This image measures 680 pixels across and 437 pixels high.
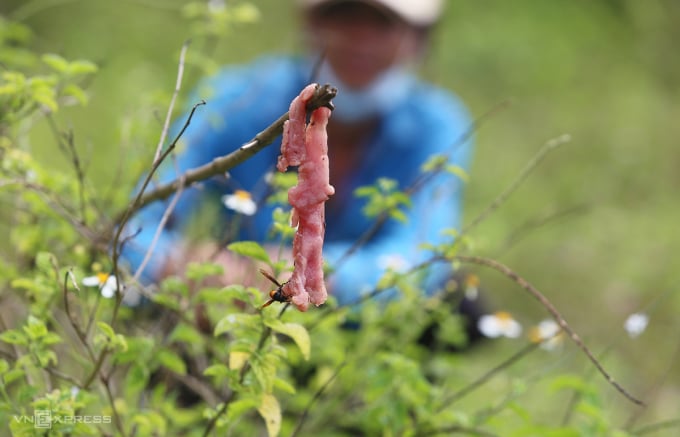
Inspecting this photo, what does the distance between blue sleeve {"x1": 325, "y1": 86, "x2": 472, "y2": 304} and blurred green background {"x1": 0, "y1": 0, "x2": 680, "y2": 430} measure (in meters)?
0.35

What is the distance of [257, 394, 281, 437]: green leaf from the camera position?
2.77 feet

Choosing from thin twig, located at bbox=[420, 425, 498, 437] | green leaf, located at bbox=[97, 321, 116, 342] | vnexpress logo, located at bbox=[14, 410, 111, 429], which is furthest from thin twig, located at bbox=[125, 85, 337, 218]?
thin twig, located at bbox=[420, 425, 498, 437]

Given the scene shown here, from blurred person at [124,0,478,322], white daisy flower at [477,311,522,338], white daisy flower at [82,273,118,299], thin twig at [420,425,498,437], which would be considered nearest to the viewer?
white daisy flower at [82,273,118,299]

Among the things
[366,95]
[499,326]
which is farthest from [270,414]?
[366,95]

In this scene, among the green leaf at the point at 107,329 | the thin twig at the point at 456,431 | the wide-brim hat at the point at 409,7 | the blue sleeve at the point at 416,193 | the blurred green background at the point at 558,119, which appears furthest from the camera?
the blurred green background at the point at 558,119

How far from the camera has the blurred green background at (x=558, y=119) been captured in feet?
9.45

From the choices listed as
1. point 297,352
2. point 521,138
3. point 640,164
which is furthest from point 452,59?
point 297,352

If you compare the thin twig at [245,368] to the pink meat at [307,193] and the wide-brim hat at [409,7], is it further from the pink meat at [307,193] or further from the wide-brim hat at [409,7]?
the wide-brim hat at [409,7]

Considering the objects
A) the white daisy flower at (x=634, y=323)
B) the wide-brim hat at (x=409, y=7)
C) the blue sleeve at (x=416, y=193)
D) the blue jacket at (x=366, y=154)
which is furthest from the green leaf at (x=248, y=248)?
the wide-brim hat at (x=409, y=7)

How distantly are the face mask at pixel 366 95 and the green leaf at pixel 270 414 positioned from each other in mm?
1517

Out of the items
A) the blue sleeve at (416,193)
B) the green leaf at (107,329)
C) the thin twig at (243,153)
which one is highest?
the blue sleeve at (416,193)

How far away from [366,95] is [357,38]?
175 mm

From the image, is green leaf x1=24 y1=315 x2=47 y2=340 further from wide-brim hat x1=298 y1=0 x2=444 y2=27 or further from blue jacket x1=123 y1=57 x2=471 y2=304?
wide-brim hat x1=298 y1=0 x2=444 y2=27

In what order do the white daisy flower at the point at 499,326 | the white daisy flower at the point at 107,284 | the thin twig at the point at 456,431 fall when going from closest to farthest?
the white daisy flower at the point at 107,284
the thin twig at the point at 456,431
the white daisy flower at the point at 499,326
